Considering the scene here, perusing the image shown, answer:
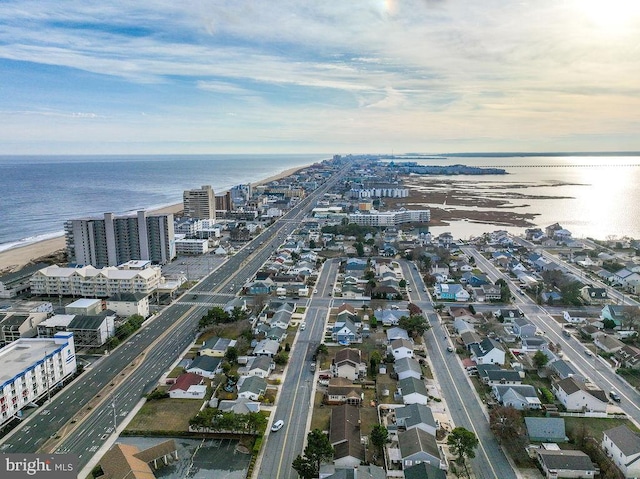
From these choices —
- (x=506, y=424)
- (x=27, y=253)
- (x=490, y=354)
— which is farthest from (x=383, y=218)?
(x=506, y=424)

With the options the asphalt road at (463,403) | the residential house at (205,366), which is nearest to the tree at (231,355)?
the residential house at (205,366)

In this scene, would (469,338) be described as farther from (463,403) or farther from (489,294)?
(489,294)

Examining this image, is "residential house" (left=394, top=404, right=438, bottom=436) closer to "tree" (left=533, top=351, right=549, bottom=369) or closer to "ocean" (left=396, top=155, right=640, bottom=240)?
"tree" (left=533, top=351, right=549, bottom=369)

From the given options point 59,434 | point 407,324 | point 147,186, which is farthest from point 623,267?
point 147,186

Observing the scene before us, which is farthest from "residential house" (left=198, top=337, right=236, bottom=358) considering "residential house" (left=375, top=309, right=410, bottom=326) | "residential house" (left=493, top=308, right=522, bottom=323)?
"residential house" (left=493, top=308, right=522, bottom=323)

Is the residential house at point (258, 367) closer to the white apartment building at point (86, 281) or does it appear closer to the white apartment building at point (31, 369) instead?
the white apartment building at point (31, 369)
